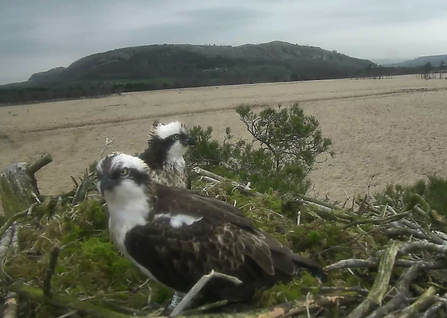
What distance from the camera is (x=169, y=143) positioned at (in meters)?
4.39

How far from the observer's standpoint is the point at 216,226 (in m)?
2.68

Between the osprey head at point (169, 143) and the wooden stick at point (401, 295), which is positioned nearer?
the wooden stick at point (401, 295)

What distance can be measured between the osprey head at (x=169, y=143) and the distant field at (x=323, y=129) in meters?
6.11

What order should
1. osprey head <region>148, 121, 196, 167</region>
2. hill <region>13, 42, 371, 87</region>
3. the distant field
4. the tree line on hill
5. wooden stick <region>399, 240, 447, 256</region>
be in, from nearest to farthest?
wooden stick <region>399, 240, 447, 256</region> < osprey head <region>148, 121, 196, 167</region> < the distant field < the tree line on hill < hill <region>13, 42, 371, 87</region>

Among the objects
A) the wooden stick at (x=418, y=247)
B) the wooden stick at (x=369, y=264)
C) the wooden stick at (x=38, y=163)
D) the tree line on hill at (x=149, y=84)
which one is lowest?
the wooden stick at (x=369, y=264)

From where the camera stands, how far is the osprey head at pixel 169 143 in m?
4.35

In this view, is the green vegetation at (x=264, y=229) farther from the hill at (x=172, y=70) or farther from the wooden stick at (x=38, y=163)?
the hill at (x=172, y=70)

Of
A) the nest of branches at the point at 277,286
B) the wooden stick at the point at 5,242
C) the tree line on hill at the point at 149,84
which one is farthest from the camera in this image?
the tree line on hill at the point at 149,84

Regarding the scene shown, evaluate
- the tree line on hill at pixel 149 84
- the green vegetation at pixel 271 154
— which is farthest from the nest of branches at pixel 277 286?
the tree line on hill at pixel 149 84

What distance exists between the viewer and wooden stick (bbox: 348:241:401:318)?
7.38 feet

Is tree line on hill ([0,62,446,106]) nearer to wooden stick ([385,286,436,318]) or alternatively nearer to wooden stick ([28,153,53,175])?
wooden stick ([28,153,53,175])

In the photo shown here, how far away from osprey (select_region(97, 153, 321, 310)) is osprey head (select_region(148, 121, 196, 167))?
1.53 metres

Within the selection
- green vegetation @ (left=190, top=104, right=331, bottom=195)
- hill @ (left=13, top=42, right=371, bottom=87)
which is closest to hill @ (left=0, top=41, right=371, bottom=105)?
hill @ (left=13, top=42, right=371, bottom=87)

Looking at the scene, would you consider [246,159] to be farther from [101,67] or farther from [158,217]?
[101,67]
